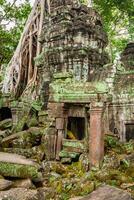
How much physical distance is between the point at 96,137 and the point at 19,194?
7.81 ft

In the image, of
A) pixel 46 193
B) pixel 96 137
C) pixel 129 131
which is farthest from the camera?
pixel 129 131

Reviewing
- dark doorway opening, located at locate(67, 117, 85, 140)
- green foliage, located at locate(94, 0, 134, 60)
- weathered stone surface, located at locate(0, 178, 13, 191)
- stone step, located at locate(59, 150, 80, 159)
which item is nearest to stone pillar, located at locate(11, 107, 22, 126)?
dark doorway opening, located at locate(67, 117, 85, 140)

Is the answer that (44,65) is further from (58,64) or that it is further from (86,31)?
(86,31)

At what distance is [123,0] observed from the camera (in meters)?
21.0

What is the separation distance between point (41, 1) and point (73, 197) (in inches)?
396

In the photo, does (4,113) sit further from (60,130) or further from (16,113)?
(60,130)

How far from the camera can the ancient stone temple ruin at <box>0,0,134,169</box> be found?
24.1 feet

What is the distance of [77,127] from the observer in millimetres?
8453

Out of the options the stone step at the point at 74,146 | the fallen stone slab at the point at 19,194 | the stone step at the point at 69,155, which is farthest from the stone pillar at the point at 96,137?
the fallen stone slab at the point at 19,194

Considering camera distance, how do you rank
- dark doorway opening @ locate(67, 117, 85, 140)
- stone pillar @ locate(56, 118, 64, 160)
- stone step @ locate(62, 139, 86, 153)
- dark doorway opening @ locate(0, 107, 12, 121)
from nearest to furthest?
Answer: stone step @ locate(62, 139, 86, 153) < stone pillar @ locate(56, 118, 64, 160) < dark doorway opening @ locate(67, 117, 85, 140) < dark doorway opening @ locate(0, 107, 12, 121)

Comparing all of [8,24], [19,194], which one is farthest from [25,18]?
[19,194]

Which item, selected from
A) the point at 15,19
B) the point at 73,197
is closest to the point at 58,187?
the point at 73,197

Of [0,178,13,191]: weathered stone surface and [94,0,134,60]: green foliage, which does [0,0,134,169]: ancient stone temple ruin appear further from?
[94,0,134,60]: green foliage

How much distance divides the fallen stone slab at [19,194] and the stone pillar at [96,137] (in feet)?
6.17
